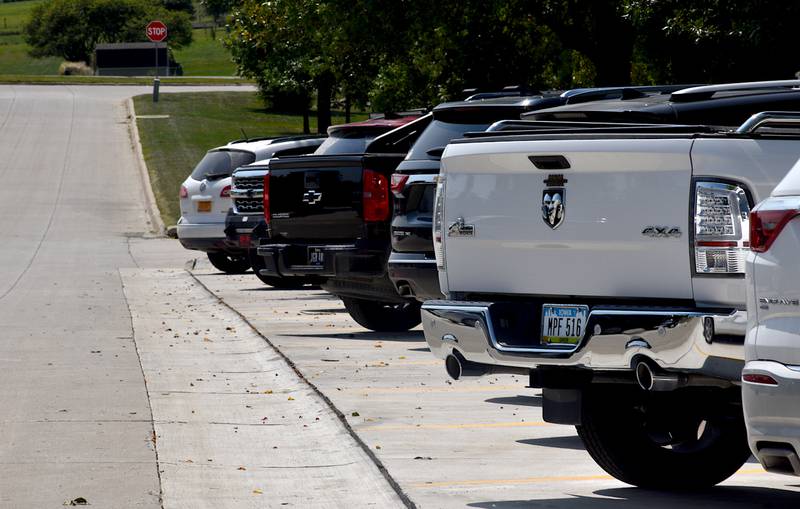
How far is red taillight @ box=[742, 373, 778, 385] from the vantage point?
5.09m

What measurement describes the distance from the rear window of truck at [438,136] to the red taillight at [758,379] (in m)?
6.30

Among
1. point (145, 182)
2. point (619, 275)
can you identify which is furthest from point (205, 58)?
point (619, 275)

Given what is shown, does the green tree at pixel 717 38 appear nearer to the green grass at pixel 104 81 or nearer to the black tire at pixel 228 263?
the black tire at pixel 228 263

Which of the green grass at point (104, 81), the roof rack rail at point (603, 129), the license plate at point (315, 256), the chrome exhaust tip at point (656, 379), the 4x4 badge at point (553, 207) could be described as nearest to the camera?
the chrome exhaust tip at point (656, 379)

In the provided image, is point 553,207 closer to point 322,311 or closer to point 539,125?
point 539,125

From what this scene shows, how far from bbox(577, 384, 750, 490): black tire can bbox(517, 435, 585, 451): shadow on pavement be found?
126 cm

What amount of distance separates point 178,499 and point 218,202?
14.7 metres

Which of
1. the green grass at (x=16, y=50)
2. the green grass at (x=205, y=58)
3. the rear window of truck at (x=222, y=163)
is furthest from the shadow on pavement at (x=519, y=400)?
the green grass at (x=16, y=50)

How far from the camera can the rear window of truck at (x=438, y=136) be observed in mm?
11391

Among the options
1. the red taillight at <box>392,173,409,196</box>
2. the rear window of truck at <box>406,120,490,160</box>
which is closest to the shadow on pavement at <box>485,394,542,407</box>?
the red taillight at <box>392,173,409,196</box>

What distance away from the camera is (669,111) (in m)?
7.52

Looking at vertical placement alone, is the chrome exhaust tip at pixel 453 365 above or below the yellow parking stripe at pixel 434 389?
above

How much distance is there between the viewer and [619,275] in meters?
6.44

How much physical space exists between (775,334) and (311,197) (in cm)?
899
